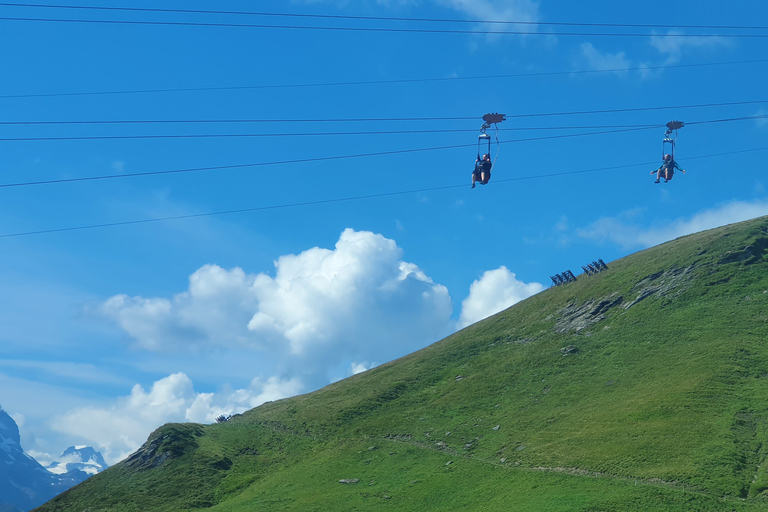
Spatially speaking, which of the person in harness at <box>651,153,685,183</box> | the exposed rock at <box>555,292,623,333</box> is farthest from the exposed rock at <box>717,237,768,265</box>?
the person in harness at <box>651,153,685,183</box>

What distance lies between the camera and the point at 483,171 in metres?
54.3

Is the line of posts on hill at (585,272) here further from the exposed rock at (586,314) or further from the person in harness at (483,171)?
the person in harness at (483,171)

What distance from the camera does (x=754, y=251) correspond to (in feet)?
370

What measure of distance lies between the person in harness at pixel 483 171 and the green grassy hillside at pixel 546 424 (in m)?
27.8

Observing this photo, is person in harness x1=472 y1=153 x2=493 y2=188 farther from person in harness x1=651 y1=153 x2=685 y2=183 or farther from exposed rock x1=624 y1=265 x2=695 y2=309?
exposed rock x1=624 y1=265 x2=695 y2=309

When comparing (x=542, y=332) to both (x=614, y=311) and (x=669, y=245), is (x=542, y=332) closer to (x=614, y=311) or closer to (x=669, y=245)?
(x=614, y=311)

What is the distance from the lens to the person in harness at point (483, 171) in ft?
178

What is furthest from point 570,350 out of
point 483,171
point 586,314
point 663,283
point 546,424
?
point 483,171

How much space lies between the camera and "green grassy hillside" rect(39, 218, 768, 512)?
202ft

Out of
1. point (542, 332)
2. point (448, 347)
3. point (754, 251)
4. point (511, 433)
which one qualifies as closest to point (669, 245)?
point (754, 251)

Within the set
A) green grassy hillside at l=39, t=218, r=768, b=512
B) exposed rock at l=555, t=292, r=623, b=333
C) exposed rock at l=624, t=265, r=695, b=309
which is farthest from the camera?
exposed rock at l=555, t=292, r=623, b=333

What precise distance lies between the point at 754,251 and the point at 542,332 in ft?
120

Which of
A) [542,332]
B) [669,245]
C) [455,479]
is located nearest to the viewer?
[455,479]

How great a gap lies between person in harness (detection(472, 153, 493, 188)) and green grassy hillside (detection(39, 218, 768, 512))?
2777 centimetres
